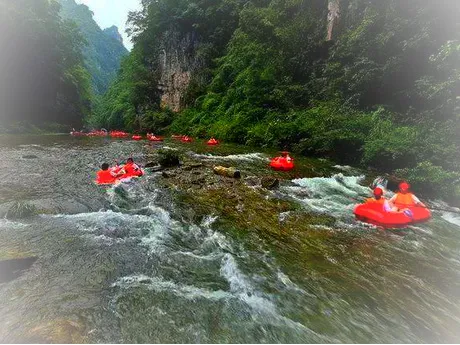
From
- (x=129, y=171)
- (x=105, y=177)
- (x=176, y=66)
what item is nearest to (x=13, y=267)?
(x=105, y=177)

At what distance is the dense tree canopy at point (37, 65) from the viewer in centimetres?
3194

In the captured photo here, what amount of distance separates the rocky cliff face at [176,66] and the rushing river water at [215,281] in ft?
102

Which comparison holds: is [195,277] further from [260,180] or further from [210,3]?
[210,3]

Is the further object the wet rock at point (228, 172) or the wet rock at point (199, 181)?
the wet rock at point (228, 172)

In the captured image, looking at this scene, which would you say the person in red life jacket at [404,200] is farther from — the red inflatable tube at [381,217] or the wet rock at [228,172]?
the wet rock at [228,172]

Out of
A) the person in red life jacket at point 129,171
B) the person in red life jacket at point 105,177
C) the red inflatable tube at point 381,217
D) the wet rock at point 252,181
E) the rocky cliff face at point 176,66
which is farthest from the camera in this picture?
the rocky cliff face at point 176,66

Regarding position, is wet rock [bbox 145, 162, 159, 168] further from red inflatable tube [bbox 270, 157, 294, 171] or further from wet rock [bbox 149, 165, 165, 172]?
red inflatable tube [bbox 270, 157, 294, 171]

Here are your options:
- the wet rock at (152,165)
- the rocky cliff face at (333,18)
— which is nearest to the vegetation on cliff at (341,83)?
the rocky cliff face at (333,18)

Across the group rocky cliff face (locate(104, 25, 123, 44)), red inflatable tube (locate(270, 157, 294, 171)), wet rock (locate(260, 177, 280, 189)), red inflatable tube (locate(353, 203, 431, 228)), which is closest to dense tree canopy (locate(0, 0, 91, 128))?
red inflatable tube (locate(270, 157, 294, 171))

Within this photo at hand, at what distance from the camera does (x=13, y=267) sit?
468 centimetres

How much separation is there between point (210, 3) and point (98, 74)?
82.2 m

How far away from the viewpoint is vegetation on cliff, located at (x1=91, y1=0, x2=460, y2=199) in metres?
12.4

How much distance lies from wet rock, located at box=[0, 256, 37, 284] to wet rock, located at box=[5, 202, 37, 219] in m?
2.30

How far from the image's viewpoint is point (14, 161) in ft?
44.2
